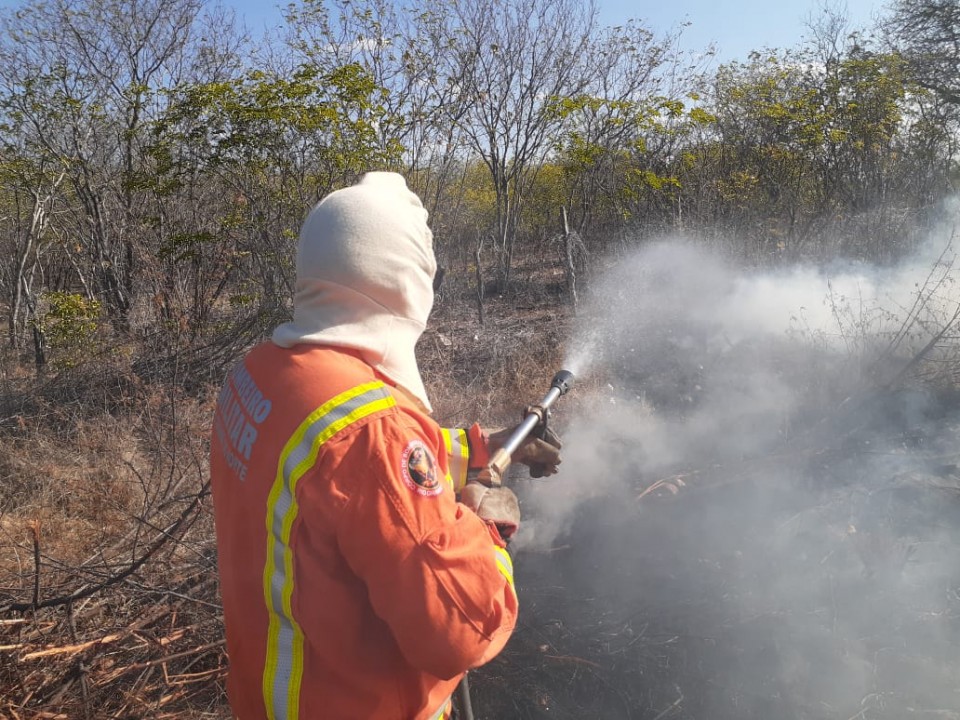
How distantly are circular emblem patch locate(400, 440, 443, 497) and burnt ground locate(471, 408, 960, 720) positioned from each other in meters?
2.35

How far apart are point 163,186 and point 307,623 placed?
7.51 m

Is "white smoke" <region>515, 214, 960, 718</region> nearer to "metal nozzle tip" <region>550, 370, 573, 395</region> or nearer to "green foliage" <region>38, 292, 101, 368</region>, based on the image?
"metal nozzle tip" <region>550, 370, 573, 395</region>

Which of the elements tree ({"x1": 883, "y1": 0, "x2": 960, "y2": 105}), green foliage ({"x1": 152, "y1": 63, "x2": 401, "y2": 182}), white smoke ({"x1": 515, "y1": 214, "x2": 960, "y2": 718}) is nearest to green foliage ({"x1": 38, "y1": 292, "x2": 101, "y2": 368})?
green foliage ({"x1": 152, "y1": 63, "x2": 401, "y2": 182})

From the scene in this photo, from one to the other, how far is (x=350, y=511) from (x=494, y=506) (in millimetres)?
645

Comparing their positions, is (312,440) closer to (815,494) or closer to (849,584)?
(849,584)

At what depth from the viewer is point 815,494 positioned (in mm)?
4590

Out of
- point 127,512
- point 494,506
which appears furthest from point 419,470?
point 127,512

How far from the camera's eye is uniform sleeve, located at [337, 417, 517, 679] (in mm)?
1147

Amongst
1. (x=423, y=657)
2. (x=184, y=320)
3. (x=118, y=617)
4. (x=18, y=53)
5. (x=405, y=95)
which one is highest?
(x=18, y=53)

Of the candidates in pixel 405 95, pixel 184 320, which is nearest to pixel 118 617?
pixel 184 320

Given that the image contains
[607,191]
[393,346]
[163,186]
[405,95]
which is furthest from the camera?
[607,191]

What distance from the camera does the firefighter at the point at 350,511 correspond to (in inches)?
45.7

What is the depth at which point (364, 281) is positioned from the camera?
1.37m

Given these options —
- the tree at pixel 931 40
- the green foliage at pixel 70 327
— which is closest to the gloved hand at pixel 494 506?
the green foliage at pixel 70 327
